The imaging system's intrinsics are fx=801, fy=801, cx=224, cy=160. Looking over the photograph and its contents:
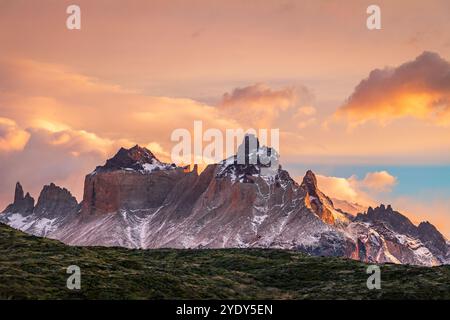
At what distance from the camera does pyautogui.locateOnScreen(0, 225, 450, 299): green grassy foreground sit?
9475cm

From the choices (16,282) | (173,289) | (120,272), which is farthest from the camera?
(120,272)

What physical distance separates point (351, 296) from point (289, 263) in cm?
3072

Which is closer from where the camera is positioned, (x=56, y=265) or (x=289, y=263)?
(x=56, y=265)

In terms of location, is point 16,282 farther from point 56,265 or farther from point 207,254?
point 207,254

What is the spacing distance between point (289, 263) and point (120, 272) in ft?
113

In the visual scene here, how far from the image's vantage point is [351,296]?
100 m

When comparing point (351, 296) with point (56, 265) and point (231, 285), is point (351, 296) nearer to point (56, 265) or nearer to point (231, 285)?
point (231, 285)

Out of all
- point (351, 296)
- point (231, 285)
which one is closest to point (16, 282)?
point (231, 285)

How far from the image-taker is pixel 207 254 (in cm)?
14512

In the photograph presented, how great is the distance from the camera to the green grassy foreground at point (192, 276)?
311ft

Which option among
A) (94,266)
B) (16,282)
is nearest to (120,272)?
(94,266)

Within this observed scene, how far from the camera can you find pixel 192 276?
112 metres
